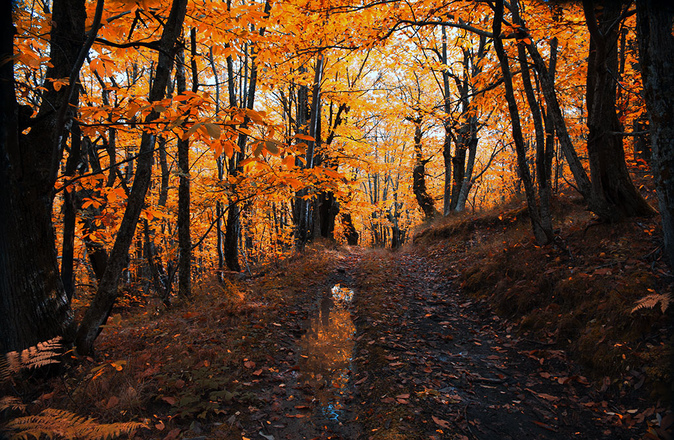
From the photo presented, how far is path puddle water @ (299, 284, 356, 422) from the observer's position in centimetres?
372

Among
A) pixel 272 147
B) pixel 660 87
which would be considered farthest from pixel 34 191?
pixel 660 87

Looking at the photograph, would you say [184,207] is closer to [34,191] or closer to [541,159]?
[34,191]

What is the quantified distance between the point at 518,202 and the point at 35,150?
11.5 meters

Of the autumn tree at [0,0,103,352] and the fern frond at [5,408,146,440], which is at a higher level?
the autumn tree at [0,0,103,352]

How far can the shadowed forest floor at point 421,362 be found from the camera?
3002mm

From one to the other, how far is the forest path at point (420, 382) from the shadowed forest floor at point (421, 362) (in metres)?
0.02

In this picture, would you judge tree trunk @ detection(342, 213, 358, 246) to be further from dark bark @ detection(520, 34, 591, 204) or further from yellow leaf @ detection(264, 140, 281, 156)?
yellow leaf @ detection(264, 140, 281, 156)

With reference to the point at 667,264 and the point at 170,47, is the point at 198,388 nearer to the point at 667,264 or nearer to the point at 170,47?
the point at 170,47

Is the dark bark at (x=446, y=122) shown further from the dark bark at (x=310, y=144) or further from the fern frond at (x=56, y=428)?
the fern frond at (x=56, y=428)

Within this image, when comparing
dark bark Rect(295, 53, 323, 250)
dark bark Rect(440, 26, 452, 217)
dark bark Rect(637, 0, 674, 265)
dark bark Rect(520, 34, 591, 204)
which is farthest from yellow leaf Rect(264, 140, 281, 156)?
dark bark Rect(440, 26, 452, 217)

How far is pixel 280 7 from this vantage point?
265 inches

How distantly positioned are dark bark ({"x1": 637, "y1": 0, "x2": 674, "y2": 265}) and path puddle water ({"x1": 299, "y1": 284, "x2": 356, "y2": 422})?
339 cm

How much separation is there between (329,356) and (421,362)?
1386mm

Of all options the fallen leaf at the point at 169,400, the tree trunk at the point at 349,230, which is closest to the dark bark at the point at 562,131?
the fallen leaf at the point at 169,400
